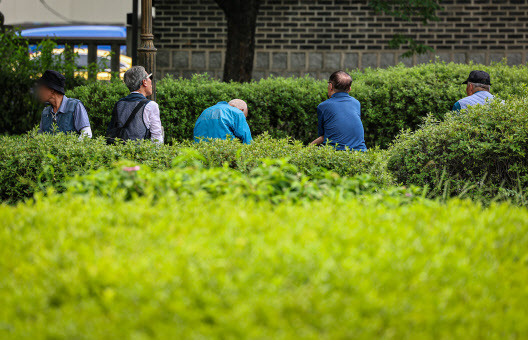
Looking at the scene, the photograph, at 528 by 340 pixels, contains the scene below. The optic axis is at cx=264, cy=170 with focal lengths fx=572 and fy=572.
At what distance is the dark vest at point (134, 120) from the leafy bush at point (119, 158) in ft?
2.08

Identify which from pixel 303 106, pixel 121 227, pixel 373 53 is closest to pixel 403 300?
pixel 121 227

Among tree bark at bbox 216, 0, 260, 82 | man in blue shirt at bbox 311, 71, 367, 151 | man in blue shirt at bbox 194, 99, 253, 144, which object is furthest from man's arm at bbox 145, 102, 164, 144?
tree bark at bbox 216, 0, 260, 82

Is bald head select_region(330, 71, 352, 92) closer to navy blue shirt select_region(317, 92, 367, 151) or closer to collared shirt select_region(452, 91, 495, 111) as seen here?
navy blue shirt select_region(317, 92, 367, 151)

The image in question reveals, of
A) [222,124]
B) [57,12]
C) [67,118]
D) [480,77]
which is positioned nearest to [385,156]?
[222,124]

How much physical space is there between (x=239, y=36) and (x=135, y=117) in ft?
16.9

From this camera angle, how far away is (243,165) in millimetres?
4410

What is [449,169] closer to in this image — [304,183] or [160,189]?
[304,183]

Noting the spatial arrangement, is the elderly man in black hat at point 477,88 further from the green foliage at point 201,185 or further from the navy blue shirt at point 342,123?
the green foliage at point 201,185

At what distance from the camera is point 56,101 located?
19.2 feet

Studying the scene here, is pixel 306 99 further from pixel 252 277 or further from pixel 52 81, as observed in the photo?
pixel 252 277

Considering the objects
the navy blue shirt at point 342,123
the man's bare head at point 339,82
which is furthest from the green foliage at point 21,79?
the navy blue shirt at point 342,123

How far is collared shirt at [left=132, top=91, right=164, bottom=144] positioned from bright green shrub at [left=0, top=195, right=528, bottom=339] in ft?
9.61

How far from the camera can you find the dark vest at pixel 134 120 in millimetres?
5543

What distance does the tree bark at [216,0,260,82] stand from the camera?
10.2 m
